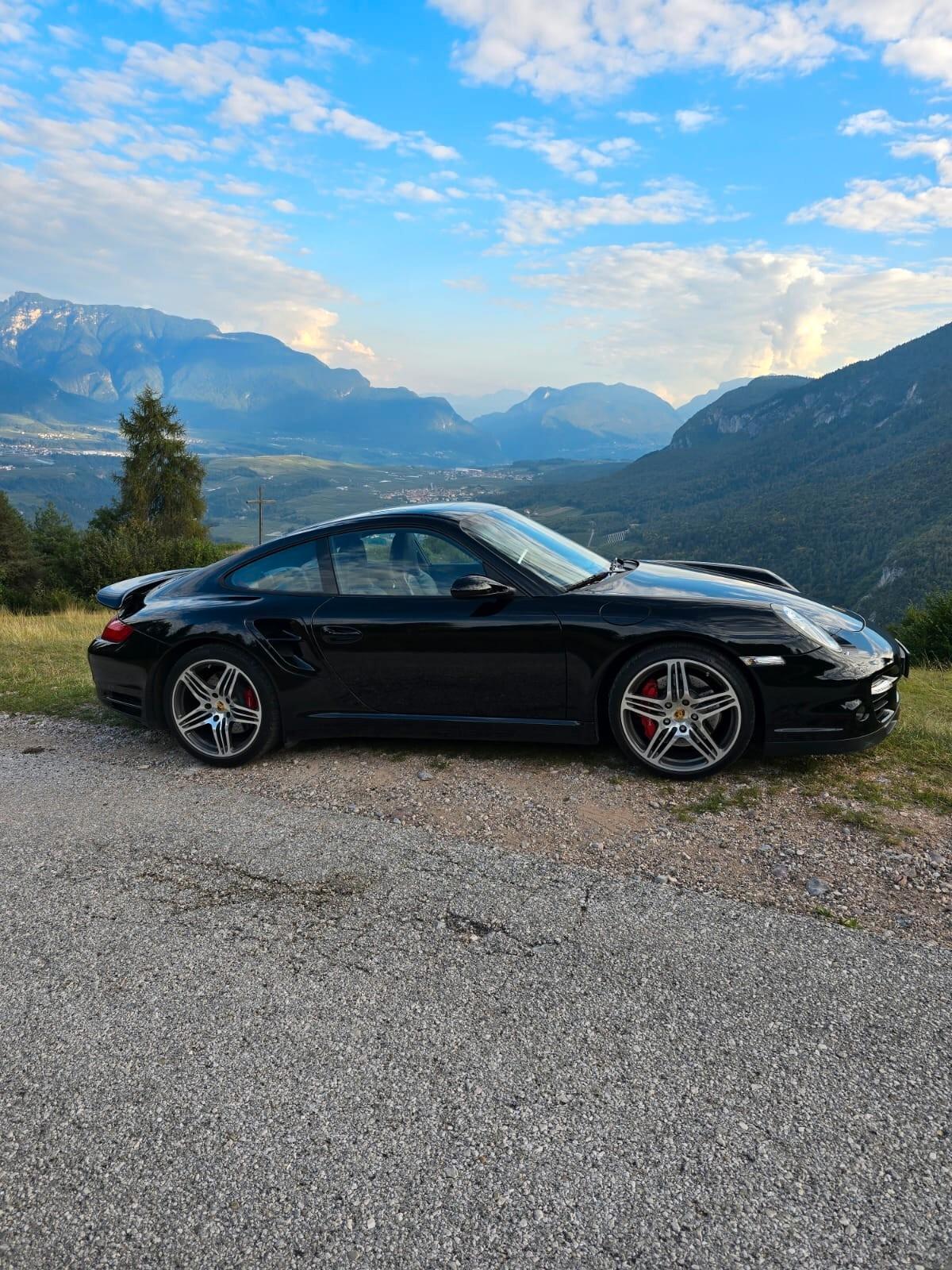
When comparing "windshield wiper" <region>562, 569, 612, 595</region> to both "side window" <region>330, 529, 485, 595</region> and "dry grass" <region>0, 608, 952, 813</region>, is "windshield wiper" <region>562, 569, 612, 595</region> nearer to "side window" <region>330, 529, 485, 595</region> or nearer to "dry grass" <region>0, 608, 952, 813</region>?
"side window" <region>330, 529, 485, 595</region>

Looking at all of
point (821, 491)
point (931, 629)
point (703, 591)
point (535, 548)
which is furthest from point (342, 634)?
point (821, 491)

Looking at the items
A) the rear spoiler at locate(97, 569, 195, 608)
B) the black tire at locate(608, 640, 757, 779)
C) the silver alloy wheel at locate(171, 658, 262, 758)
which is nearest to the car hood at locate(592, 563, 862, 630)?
the black tire at locate(608, 640, 757, 779)

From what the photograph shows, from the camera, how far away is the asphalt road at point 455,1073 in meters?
1.60

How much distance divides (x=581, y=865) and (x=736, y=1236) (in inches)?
64.4

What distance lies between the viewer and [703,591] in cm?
424

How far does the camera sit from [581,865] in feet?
10.4

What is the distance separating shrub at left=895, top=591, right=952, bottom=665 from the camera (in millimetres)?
14906

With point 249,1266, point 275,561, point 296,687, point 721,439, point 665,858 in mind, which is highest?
point 721,439

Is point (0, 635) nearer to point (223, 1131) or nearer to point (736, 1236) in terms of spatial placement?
point (223, 1131)

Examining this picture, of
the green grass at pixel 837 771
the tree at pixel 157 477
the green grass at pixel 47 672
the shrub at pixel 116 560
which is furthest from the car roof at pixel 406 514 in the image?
the tree at pixel 157 477

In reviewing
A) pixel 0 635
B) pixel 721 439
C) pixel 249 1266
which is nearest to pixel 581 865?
pixel 249 1266

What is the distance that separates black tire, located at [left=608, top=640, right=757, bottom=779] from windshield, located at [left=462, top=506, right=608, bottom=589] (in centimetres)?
70

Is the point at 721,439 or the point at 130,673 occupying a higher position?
the point at 721,439

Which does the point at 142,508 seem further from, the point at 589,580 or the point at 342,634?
the point at 589,580
